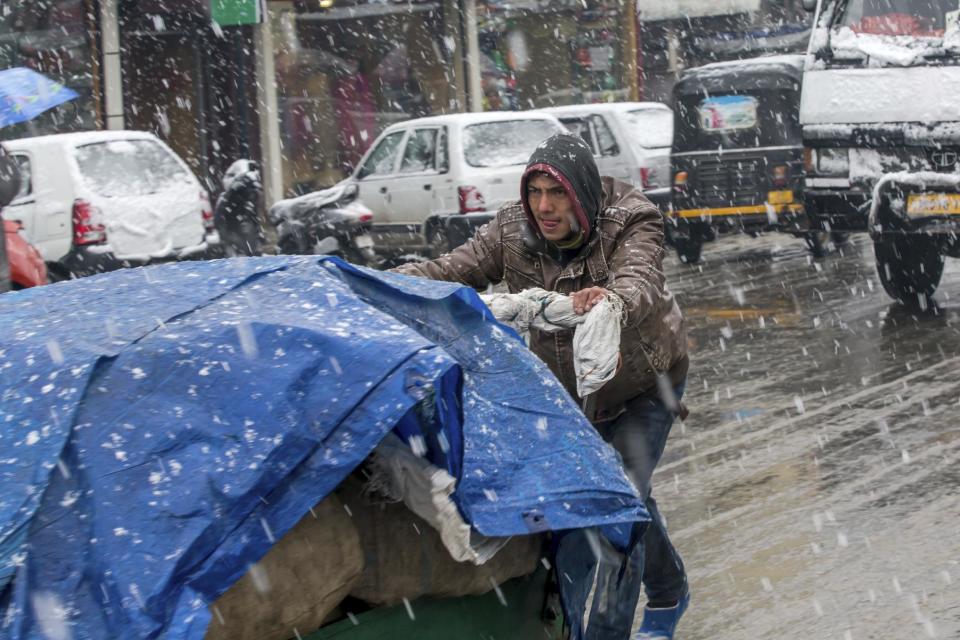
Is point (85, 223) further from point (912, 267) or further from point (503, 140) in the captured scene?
point (912, 267)

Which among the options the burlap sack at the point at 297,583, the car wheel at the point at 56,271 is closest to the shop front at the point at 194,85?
the car wheel at the point at 56,271

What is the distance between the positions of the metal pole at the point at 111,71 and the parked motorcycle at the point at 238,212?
19.7ft

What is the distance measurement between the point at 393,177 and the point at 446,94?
32.8 ft

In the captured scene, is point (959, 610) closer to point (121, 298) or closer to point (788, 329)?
point (121, 298)

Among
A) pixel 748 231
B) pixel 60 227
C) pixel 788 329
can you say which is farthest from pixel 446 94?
pixel 788 329

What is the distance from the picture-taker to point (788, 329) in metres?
10.9

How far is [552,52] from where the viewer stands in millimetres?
28188

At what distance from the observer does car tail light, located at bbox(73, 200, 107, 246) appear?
42.1 ft

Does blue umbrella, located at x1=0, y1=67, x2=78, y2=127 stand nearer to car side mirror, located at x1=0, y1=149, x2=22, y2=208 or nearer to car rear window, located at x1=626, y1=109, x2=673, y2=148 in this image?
car side mirror, located at x1=0, y1=149, x2=22, y2=208

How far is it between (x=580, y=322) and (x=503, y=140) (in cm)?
1210

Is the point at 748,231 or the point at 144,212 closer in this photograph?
the point at 144,212

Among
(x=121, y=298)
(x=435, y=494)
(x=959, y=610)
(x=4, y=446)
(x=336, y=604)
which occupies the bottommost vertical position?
(x=959, y=610)

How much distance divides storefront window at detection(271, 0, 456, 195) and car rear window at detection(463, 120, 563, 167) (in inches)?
268

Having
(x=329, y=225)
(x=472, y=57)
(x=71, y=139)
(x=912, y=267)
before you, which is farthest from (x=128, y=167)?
(x=472, y=57)
